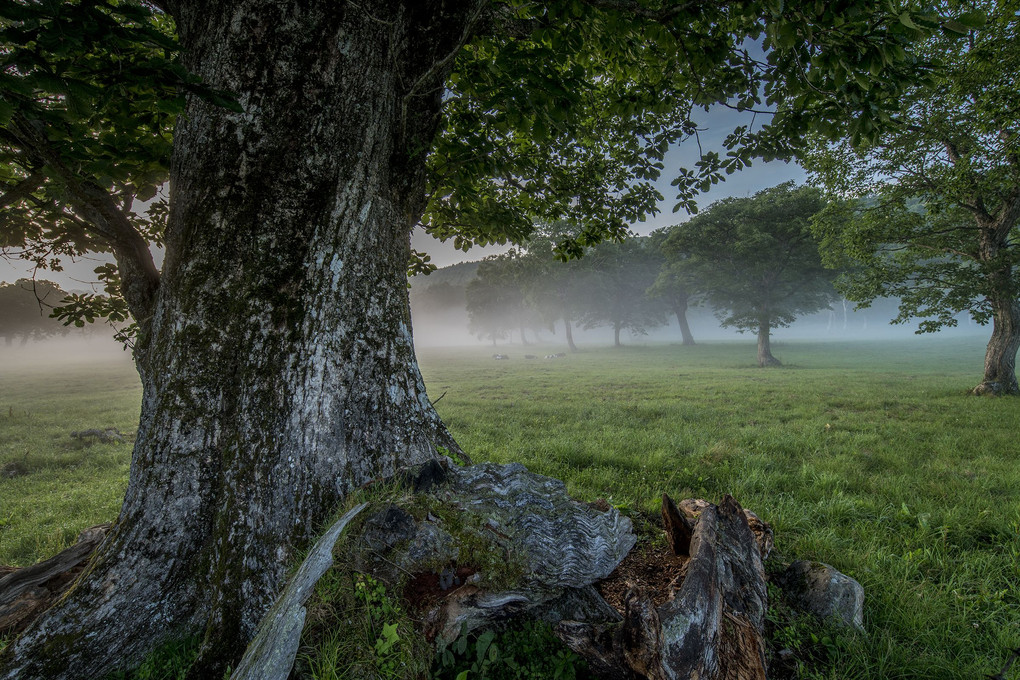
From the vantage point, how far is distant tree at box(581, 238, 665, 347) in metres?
52.3

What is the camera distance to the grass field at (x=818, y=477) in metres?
2.82

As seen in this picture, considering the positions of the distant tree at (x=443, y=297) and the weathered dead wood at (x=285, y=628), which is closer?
the weathered dead wood at (x=285, y=628)

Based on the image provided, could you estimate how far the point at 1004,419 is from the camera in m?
9.20

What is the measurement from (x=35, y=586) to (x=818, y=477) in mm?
8684

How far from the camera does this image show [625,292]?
55781mm

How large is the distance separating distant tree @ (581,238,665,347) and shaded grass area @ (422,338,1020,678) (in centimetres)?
4030

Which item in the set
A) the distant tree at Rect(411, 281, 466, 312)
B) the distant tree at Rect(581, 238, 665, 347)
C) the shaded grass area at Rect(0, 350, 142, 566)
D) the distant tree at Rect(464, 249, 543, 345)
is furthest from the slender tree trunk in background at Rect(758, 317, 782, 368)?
the distant tree at Rect(411, 281, 466, 312)

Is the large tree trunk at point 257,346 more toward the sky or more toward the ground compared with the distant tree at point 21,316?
more toward the ground

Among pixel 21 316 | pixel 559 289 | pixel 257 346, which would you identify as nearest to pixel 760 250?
pixel 559 289

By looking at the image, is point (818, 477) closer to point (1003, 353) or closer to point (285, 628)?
point (285, 628)

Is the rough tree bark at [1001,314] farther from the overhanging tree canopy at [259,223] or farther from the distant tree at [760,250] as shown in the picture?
the overhanging tree canopy at [259,223]

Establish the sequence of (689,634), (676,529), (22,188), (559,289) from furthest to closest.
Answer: (559,289)
(676,529)
(22,188)
(689,634)

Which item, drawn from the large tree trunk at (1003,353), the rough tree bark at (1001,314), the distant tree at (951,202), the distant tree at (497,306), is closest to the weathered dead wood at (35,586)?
the distant tree at (951,202)

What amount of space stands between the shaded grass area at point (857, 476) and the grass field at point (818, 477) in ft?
0.07
